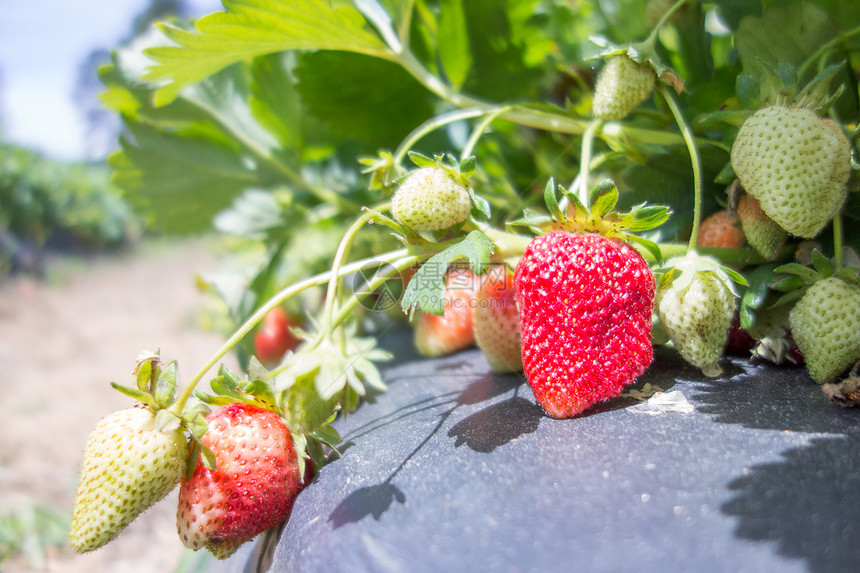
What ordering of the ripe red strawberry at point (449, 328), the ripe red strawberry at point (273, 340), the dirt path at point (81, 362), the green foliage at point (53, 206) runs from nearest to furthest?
the ripe red strawberry at point (449, 328) < the ripe red strawberry at point (273, 340) < the dirt path at point (81, 362) < the green foliage at point (53, 206)

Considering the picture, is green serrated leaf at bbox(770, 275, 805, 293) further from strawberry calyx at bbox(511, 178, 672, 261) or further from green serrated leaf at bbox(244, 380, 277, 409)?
green serrated leaf at bbox(244, 380, 277, 409)

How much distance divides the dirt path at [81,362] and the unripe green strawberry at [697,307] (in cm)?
57

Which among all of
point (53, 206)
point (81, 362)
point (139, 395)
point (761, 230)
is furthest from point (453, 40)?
point (53, 206)

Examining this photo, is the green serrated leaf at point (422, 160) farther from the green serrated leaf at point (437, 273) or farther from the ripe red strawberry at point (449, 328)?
the ripe red strawberry at point (449, 328)

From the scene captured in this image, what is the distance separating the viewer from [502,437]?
0.45 m

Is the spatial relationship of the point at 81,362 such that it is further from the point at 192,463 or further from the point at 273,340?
the point at 192,463

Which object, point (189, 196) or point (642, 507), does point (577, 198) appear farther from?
point (189, 196)

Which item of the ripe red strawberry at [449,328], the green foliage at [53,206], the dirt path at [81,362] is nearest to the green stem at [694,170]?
the ripe red strawberry at [449,328]

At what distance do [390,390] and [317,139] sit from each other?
428 millimetres

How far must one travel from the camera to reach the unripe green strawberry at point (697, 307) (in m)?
0.46

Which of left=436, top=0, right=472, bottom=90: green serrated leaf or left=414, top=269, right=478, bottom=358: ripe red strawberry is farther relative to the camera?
left=436, top=0, right=472, bottom=90: green serrated leaf

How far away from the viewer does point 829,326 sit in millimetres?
442

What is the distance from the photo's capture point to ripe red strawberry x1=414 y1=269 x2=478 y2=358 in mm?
700

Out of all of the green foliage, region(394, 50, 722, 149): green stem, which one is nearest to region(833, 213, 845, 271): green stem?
region(394, 50, 722, 149): green stem
